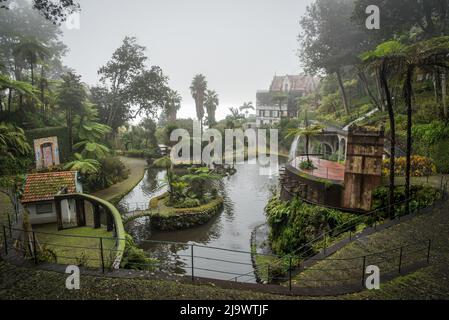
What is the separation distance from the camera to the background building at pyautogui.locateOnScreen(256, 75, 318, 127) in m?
60.6

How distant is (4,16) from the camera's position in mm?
42938

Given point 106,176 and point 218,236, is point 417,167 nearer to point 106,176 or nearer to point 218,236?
point 218,236

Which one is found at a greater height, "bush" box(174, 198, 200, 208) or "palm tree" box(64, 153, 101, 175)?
"palm tree" box(64, 153, 101, 175)

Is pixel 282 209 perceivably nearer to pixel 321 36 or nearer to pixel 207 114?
pixel 321 36

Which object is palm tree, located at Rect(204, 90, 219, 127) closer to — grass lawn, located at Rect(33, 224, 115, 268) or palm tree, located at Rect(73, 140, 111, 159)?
palm tree, located at Rect(73, 140, 111, 159)

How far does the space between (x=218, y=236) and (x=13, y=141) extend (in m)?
18.1

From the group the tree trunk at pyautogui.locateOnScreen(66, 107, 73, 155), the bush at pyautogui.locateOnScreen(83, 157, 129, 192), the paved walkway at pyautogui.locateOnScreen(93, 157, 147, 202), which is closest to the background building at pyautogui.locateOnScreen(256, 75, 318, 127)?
the paved walkway at pyautogui.locateOnScreen(93, 157, 147, 202)

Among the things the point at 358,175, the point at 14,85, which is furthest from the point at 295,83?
the point at 358,175

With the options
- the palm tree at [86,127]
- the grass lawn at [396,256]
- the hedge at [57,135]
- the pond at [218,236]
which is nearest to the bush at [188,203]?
the pond at [218,236]

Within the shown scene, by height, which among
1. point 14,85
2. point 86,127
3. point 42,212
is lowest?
point 42,212

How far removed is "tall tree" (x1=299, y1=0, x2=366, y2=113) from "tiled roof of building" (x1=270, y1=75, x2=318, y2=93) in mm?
23326

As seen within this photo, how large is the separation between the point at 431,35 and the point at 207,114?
41590mm

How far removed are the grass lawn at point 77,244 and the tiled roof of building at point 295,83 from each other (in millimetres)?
56519

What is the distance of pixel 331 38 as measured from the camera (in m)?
35.4
